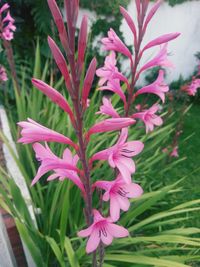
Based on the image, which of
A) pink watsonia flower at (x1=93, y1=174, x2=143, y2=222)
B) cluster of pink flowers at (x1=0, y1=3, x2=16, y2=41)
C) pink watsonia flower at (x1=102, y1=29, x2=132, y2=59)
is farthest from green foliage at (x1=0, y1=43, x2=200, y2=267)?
pink watsonia flower at (x1=102, y1=29, x2=132, y2=59)

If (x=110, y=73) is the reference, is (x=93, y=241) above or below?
below

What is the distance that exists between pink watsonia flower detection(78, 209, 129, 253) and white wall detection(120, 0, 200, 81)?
188 inches

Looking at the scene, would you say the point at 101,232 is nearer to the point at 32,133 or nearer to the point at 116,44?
the point at 32,133

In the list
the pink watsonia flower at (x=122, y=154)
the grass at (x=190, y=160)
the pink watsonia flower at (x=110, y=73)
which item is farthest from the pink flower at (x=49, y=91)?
the grass at (x=190, y=160)

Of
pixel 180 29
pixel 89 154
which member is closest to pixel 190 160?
pixel 89 154

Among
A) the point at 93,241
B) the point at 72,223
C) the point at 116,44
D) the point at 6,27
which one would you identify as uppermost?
the point at 6,27

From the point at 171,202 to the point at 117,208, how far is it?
1771 mm

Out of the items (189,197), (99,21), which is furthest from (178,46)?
(189,197)

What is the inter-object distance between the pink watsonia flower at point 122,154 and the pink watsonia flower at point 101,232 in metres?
0.18

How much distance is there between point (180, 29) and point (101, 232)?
209 inches

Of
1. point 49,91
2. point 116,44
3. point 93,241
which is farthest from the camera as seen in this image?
point 116,44

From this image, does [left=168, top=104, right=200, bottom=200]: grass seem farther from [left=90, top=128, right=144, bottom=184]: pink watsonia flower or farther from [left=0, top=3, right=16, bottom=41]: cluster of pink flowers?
[left=90, top=128, right=144, bottom=184]: pink watsonia flower

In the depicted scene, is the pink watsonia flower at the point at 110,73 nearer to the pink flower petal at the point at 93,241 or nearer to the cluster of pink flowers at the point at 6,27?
the pink flower petal at the point at 93,241

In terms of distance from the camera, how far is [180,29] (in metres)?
5.61
